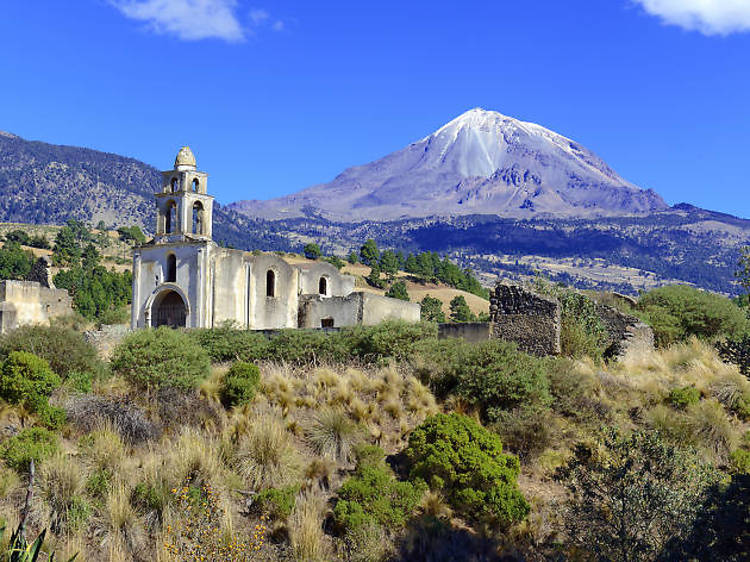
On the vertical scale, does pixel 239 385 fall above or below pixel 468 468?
above

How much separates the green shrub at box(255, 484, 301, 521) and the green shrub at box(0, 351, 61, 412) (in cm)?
463

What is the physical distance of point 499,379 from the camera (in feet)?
51.3

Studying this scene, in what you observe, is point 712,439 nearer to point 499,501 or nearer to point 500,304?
point 499,501

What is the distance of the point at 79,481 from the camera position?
11477 mm

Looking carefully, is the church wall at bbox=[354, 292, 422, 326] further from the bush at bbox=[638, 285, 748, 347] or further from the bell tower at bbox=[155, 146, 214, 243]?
the bush at bbox=[638, 285, 748, 347]

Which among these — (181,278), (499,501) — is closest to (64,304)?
(181,278)

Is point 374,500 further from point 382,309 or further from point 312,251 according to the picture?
point 312,251

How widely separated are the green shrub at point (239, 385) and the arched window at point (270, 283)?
21566 millimetres

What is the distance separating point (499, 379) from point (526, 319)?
4818 millimetres

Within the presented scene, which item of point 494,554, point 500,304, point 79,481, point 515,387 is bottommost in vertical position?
point 494,554

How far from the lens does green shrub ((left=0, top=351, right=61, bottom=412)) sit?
13.9 metres

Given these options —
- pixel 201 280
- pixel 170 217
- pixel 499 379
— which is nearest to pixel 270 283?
pixel 201 280

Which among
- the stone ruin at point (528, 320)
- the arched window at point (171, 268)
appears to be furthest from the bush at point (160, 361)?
the arched window at point (171, 268)

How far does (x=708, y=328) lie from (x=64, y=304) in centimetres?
3243
